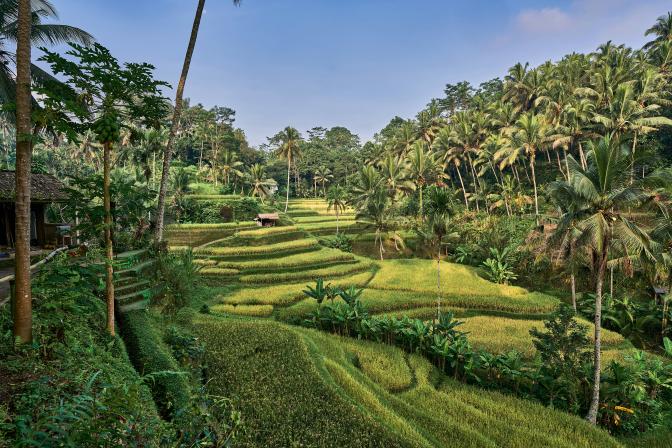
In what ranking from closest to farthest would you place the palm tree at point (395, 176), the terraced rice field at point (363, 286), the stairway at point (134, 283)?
1. the stairway at point (134, 283)
2. the terraced rice field at point (363, 286)
3. the palm tree at point (395, 176)

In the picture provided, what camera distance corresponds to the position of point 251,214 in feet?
138

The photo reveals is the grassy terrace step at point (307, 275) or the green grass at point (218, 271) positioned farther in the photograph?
the green grass at point (218, 271)

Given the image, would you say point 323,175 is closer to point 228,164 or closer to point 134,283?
Answer: point 228,164

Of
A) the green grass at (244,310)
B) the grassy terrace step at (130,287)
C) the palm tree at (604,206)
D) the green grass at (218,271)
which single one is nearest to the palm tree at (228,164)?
the green grass at (218,271)

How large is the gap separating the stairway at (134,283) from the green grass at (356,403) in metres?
2.35

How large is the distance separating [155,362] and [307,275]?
15.7 m

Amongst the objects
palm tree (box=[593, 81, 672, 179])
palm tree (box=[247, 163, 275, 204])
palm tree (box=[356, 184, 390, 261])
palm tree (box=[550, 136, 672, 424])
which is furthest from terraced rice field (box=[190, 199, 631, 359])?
palm tree (box=[247, 163, 275, 204])

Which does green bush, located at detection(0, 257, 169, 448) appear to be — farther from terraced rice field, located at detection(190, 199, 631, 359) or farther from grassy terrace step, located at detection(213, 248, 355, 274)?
grassy terrace step, located at detection(213, 248, 355, 274)

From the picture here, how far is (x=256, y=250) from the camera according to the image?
2727 cm

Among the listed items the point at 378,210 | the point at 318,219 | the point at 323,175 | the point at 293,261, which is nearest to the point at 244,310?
the point at 293,261

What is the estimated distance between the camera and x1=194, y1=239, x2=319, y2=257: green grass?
26.4 metres

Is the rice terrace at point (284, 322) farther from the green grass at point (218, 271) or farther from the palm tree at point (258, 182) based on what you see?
the palm tree at point (258, 182)

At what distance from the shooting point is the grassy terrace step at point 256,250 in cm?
2631

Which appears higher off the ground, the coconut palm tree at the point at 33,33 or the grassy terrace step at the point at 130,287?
the coconut palm tree at the point at 33,33
